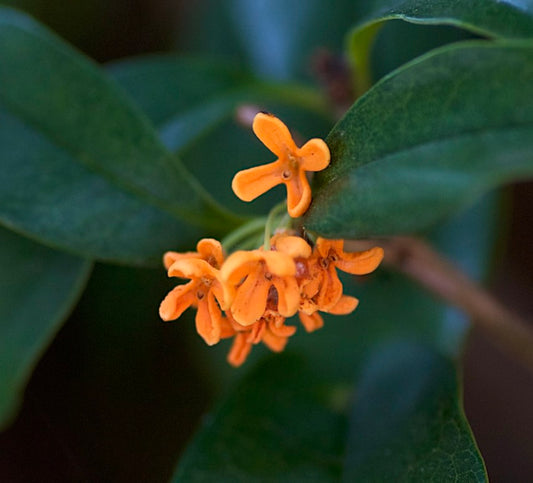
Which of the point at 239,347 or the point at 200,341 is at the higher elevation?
the point at 239,347

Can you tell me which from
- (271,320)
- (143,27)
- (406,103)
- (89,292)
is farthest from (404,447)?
(143,27)

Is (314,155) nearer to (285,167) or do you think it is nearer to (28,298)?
(285,167)

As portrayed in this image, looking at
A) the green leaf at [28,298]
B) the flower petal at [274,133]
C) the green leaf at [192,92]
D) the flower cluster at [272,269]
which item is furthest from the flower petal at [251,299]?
the green leaf at [192,92]

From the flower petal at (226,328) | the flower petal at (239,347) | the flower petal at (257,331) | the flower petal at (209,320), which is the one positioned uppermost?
the flower petal at (209,320)

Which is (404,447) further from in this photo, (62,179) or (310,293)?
(62,179)

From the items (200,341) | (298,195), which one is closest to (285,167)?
(298,195)

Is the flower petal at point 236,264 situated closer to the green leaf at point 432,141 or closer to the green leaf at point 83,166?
the green leaf at point 432,141

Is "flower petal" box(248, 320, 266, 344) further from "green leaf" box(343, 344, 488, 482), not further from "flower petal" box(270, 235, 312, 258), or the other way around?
"green leaf" box(343, 344, 488, 482)

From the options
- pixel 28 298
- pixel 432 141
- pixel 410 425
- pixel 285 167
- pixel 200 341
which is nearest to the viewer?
pixel 432 141
